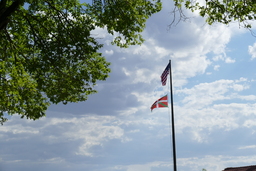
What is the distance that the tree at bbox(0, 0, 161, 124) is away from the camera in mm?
15828

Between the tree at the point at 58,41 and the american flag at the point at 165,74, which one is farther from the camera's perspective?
the american flag at the point at 165,74

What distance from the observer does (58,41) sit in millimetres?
16031

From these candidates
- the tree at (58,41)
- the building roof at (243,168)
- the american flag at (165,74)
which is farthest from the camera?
the building roof at (243,168)

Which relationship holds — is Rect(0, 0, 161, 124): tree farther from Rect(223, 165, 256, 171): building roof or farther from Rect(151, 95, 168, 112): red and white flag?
Rect(223, 165, 256, 171): building roof

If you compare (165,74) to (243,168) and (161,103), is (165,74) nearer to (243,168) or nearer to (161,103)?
(161,103)

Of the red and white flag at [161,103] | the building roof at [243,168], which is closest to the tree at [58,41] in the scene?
the red and white flag at [161,103]

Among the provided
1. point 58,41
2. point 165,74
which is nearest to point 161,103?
point 165,74

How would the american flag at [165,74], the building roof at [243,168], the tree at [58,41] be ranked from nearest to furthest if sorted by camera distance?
the tree at [58,41], the american flag at [165,74], the building roof at [243,168]

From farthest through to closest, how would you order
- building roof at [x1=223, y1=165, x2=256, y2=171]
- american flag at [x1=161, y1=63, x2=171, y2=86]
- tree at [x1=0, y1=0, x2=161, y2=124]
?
building roof at [x1=223, y1=165, x2=256, y2=171]
american flag at [x1=161, y1=63, x2=171, y2=86]
tree at [x1=0, y1=0, x2=161, y2=124]

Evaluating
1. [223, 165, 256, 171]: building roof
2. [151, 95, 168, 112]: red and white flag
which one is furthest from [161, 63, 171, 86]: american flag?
[223, 165, 256, 171]: building roof

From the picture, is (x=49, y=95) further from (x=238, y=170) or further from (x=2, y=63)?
(x=238, y=170)

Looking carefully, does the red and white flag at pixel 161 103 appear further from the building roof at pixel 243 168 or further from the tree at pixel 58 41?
the building roof at pixel 243 168

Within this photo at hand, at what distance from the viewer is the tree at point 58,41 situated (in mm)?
15828

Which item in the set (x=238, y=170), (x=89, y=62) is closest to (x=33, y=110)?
(x=89, y=62)
